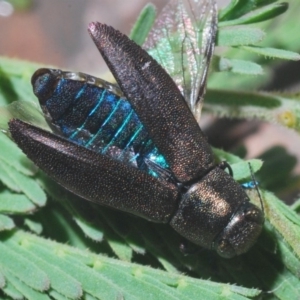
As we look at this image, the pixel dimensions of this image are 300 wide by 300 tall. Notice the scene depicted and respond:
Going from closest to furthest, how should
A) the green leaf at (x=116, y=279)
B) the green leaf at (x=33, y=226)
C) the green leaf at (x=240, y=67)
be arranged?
the green leaf at (x=116, y=279), the green leaf at (x=240, y=67), the green leaf at (x=33, y=226)

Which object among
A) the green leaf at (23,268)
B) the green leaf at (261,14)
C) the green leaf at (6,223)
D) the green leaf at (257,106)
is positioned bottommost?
the green leaf at (23,268)

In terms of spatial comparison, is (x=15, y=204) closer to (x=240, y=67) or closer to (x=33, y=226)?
(x=33, y=226)

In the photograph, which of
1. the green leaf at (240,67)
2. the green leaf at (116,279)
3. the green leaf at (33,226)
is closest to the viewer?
the green leaf at (116,279)

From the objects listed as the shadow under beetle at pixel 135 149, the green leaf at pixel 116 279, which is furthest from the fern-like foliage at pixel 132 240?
the shadow under beetle at pixel 135 149

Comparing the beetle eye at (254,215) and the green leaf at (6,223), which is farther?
the green leaf at (6,223)

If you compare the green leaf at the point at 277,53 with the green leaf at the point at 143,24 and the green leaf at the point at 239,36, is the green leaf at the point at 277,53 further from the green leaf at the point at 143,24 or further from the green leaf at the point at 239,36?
the green leaf at the point at 143,24

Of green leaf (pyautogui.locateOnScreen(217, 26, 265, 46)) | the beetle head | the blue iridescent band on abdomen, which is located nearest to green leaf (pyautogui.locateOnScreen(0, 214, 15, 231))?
the blue iridescent band on abdomen

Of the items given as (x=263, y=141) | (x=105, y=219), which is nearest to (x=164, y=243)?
(x=105, y=219)
